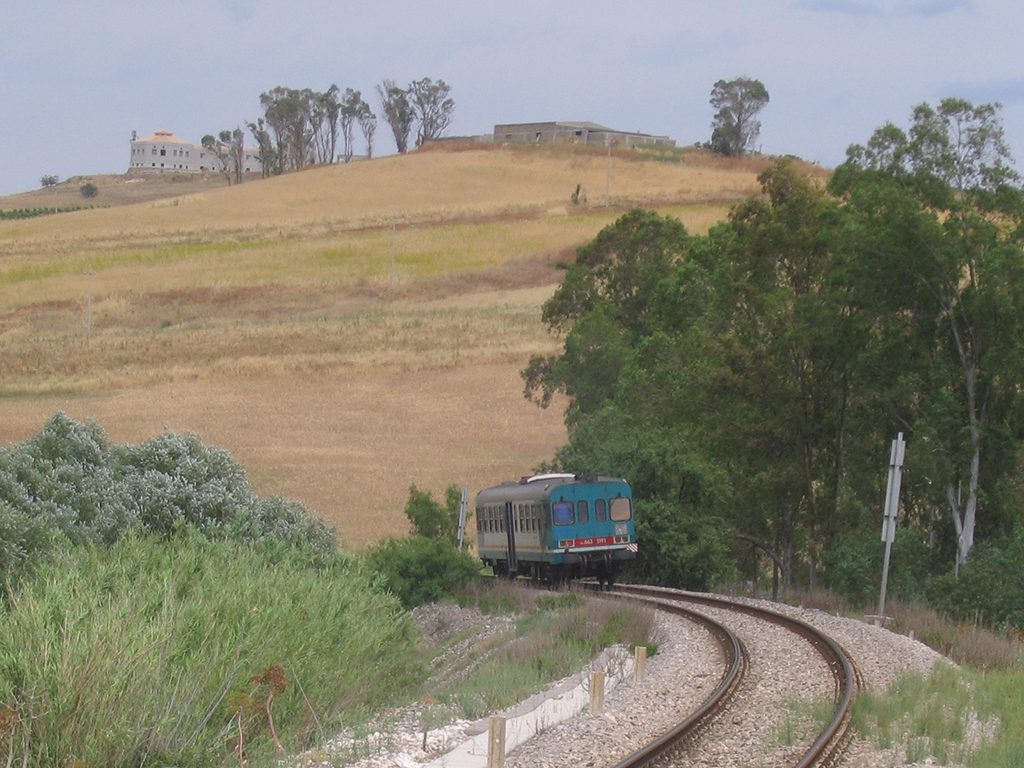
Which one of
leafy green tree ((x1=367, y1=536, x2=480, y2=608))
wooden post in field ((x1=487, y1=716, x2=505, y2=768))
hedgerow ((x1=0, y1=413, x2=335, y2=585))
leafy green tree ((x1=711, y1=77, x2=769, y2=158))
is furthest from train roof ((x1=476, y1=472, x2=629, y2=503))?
leafy green tree ((x1=711, y1=77, x2=769, y2=158))

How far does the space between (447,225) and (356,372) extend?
160ft

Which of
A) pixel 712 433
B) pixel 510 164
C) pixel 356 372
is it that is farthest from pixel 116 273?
pixel 712 433

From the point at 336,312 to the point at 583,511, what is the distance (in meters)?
62.2

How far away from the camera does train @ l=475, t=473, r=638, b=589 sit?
97.7ft

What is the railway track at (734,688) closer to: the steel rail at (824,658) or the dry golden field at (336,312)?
the steel rail at (824,658)

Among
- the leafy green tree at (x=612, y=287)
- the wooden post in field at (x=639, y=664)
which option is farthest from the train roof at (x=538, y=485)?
the leafy green tree at (x=612, y=287)

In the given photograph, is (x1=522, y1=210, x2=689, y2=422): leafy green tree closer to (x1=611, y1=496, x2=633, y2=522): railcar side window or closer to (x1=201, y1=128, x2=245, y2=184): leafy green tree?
(x1=611, y1=496, x2=633, y2=522): railcar side window

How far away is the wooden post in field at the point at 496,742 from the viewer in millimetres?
10891

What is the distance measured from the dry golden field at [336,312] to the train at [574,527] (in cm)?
895

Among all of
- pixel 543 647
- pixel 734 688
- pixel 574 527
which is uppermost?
pixel 734 688

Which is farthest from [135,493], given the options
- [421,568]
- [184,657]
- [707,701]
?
[707,701]

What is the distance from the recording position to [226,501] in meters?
23.9

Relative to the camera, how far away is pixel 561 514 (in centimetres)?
2981

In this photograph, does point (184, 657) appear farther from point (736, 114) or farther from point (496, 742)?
point (736, 114)
